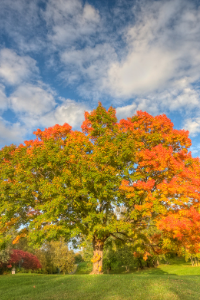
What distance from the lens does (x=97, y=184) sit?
48.3 feet

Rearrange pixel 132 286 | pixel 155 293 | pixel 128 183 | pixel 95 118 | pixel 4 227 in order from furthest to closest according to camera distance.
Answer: pixel 95 118, pixel 4 227, pixel 128 183, pixel 132 286, pixel 155 293

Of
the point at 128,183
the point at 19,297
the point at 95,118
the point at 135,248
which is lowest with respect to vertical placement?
the point at 19,297

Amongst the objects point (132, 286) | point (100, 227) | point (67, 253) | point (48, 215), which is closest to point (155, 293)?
point (132, 286)

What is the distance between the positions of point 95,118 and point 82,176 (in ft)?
22.3

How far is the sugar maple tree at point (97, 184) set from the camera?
14672 millimetres

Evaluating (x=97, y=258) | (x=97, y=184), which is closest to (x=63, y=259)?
(x=97, y=258)

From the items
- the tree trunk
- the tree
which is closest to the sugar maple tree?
the tree trunk

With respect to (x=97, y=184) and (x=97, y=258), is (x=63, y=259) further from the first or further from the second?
(x=97, y=184)

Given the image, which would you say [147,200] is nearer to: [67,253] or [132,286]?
[132,286]

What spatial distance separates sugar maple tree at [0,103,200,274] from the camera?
14672mm

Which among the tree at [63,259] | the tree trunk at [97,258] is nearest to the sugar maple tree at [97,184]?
the tree trunk at [97,258]

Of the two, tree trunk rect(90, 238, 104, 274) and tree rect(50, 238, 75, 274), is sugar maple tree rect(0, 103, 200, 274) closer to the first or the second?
tree trunk rect(90, 238, 104, 274)

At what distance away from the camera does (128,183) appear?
54.8ft

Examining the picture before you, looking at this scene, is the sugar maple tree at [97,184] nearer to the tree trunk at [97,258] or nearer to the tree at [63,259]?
the tree trunk at [97,258]
